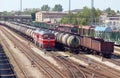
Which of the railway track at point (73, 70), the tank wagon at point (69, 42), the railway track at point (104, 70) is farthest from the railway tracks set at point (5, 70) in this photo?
the tank wagon at point (69, 42)

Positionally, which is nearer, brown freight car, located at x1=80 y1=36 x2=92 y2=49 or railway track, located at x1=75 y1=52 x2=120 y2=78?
railway track, located at x1=75 y1=52 x2=120 y2=78

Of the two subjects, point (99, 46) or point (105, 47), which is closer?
point (105, 47)

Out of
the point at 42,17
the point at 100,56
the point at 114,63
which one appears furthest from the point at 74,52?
the point at 42,17

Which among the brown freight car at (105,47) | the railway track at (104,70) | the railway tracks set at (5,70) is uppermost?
the brown freight car at (105,47)

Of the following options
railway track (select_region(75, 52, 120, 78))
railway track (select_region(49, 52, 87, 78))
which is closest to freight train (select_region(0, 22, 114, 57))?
railway track (select_region(75, 52, 120, 78))

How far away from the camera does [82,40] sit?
45.8m

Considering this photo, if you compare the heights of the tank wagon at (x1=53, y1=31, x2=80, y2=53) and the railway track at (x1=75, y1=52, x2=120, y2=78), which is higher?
the tank wagon at (x1=53, y1=31, x2=80, y2=53)

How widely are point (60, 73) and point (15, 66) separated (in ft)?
21.5

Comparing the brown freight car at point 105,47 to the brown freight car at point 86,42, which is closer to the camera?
the brown freight car at point 105,47

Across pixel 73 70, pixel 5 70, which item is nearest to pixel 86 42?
pixel 73 70

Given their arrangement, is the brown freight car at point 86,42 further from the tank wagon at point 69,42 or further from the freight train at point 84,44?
the tank wagon at point 69,42

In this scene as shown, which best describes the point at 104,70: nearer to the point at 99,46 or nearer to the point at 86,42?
the point at 99,46

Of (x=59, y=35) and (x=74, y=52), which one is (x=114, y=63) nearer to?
(x=74, y=52)

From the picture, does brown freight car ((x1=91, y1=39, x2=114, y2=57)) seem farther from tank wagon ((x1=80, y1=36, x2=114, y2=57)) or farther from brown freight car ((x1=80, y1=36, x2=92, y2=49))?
brown freight car ((x1=80, y1=36, x2=92, y2=49))
